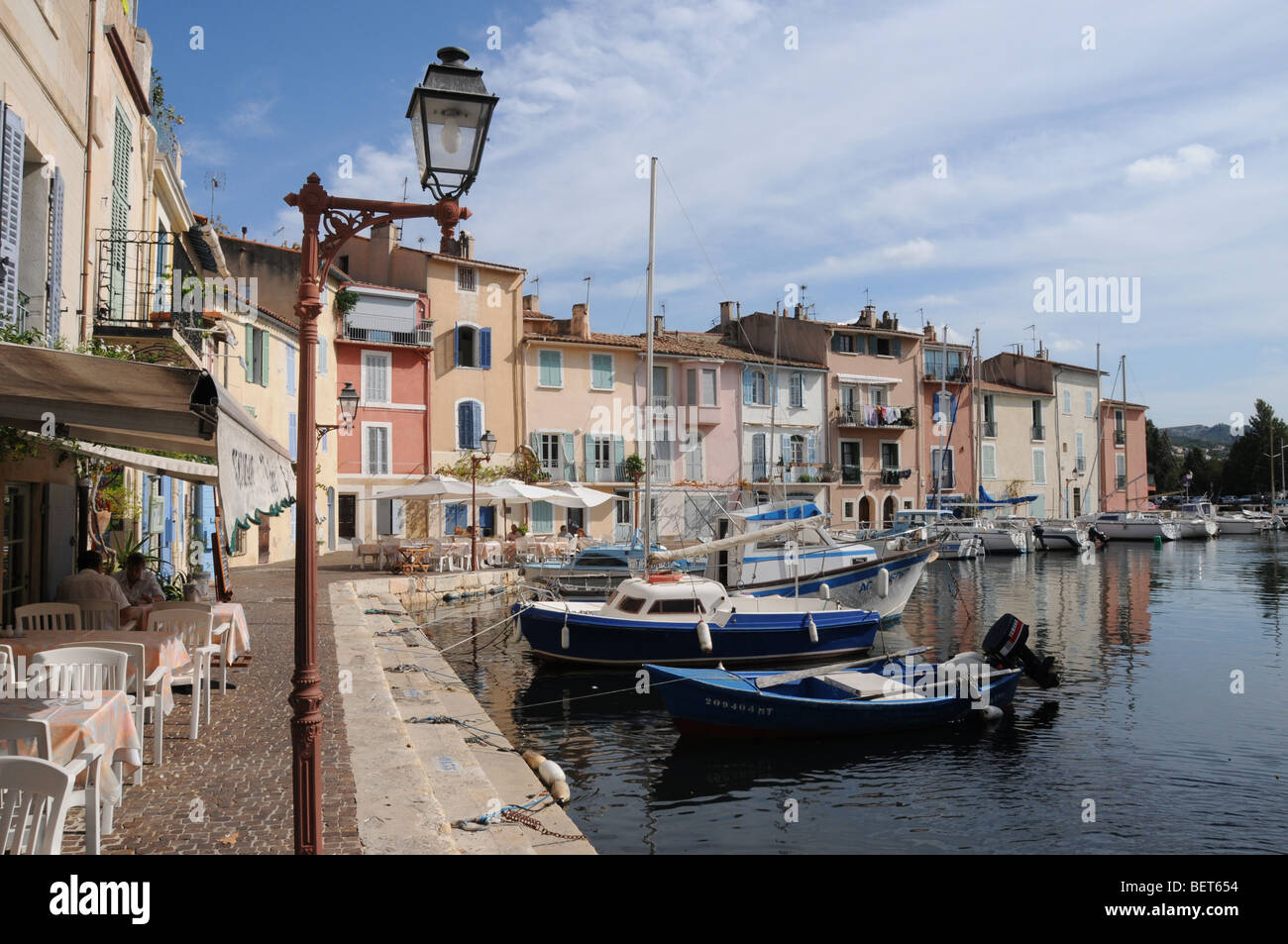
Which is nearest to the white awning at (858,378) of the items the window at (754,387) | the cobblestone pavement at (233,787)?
the window at (754,387)

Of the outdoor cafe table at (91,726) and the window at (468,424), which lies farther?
the window at (468,424)

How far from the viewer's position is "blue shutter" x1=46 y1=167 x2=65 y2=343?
10469 millimetres

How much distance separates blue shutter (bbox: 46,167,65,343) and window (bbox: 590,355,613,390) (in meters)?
31.6

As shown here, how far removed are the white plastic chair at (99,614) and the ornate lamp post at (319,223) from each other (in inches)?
208

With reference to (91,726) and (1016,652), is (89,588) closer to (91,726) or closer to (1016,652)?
(91,726)

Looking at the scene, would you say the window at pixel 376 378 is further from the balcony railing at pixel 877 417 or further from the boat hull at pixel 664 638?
the balcony railing at pixel 877 417

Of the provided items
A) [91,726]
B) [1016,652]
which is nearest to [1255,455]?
[1016,652]

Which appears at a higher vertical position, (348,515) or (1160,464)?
(1160,464)

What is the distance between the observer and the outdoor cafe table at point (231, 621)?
31.3ft

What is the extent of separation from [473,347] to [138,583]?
97.4 ft

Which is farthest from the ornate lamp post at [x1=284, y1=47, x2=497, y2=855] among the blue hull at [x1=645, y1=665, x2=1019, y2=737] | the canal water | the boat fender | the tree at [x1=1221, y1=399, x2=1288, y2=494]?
the tree at [x1=1221, y1=399, x2=1288, y2=494]

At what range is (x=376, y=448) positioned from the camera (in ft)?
120

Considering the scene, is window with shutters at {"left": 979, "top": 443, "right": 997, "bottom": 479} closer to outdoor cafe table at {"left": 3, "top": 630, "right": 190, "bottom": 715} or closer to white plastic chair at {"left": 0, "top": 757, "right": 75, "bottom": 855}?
outdoor cafe table at {"left": 3, "top": 630, "right": 190, "bottom": 715}
